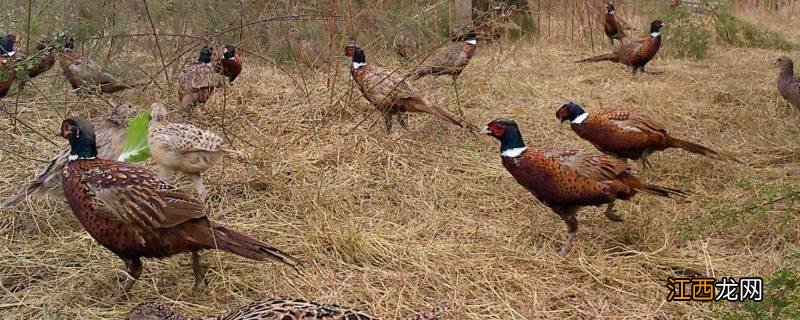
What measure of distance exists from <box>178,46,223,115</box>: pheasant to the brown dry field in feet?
0.58

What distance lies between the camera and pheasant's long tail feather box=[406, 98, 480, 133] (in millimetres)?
6137

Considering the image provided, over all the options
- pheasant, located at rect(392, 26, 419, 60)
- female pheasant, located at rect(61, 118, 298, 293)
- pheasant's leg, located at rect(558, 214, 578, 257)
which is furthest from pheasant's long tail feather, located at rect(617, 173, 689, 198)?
pheasant, located at rect(392, 26, 419, 60)

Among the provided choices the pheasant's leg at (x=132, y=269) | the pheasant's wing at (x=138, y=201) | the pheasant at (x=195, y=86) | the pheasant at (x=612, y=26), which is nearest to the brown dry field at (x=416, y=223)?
the pheasant's leg at (x=132, y=269)

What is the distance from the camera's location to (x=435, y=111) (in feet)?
20.4

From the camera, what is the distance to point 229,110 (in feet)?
21.4

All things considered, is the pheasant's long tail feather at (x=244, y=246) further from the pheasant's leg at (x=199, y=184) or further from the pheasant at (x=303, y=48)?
the pheasant at (x=303, y=48)

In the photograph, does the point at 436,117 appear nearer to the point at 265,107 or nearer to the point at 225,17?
the point at 265,107

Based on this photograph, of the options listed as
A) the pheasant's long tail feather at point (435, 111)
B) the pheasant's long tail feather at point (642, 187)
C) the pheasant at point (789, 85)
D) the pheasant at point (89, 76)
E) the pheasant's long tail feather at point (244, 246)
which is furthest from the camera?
the pheasant at point (89, 76)

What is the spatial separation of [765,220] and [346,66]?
530 centimetres

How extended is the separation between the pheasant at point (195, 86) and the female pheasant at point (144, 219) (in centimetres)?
269

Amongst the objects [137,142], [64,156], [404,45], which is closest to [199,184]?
[137,142]

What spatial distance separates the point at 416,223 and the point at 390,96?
76.1 inches

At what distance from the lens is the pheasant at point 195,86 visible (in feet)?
20.3

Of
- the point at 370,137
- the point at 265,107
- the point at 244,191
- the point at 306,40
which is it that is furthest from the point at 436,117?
the point at 306,40
